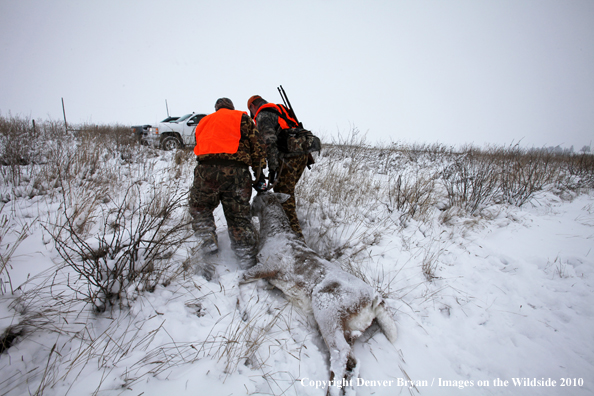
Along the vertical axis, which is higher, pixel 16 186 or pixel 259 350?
pixel 16 186

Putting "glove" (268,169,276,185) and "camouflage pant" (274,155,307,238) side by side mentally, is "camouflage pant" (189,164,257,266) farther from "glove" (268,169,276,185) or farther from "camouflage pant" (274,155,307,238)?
"camouflage pant" (274,155,307,238)

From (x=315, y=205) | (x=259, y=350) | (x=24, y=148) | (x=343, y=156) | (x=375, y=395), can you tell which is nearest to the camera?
(x=375, y=395)

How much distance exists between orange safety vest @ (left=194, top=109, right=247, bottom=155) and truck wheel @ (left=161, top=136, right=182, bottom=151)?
5897 millimetres

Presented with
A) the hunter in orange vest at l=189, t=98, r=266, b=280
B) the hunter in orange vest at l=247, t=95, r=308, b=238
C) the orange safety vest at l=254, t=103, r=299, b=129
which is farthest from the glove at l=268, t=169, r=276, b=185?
the orange safety vest at l=254, t=103, r=299, b=129

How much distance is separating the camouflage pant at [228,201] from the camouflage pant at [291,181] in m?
0.67

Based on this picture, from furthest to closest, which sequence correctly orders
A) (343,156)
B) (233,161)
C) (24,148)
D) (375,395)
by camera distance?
(343,156) → (24,148) → (233,161) → (375,395)

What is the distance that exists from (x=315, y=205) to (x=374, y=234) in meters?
1.13

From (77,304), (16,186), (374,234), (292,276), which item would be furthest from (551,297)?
(16,186)

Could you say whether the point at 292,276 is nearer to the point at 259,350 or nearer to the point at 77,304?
the point at 259,350

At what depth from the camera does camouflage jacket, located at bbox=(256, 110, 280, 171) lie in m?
2.86

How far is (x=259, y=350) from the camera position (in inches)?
57.7

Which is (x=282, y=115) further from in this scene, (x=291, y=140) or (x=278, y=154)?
(x=278, y=154)

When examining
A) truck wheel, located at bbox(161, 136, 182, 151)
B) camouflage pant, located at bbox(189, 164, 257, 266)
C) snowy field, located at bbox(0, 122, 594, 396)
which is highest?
truck wheel, located at bbox(161, 136, 182, 151)

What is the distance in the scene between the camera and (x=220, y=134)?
7.81ft
